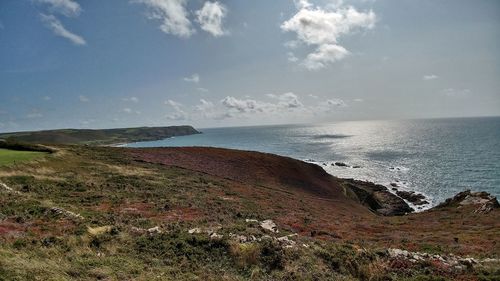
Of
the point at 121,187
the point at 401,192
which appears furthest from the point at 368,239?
the point at 401,192

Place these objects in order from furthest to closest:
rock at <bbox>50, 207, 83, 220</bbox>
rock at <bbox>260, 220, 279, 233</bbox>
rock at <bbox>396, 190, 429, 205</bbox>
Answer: rock at <bbox>396, 190, 429, 205</bbox> → rock at <bbox>260, 220, 279, 233</bbox> → rock at <bbox>50, 207, 83, 220</bbox>

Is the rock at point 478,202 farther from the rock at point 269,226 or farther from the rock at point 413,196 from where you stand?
the rock at point 269,226

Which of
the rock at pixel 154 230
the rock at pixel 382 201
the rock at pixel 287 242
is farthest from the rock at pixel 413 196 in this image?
the rock at pixel 154 230

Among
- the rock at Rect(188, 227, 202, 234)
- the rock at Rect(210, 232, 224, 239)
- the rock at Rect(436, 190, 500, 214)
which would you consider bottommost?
the rock at Rect(436, 190, 500, 214)

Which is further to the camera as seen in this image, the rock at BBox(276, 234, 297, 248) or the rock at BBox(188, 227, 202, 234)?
the rock at BBox(188, 227, 202, 234)

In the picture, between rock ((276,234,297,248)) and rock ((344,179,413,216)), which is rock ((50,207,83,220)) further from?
rock ((344,179,413,216))

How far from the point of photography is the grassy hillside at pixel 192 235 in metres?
13.9

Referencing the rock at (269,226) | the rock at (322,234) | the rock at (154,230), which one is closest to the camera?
the rock at (154,230)

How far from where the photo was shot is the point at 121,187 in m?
34.8

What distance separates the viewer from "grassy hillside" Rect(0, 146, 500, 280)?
13867 mm

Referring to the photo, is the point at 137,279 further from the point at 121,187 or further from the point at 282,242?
the point at 121,187

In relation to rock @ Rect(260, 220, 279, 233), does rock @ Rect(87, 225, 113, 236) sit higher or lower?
higher

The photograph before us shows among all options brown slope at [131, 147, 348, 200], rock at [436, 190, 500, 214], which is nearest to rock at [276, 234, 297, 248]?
brown slope at [131, 147, 348, 200]

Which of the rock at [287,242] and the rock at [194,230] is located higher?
the rock at [194,230]
